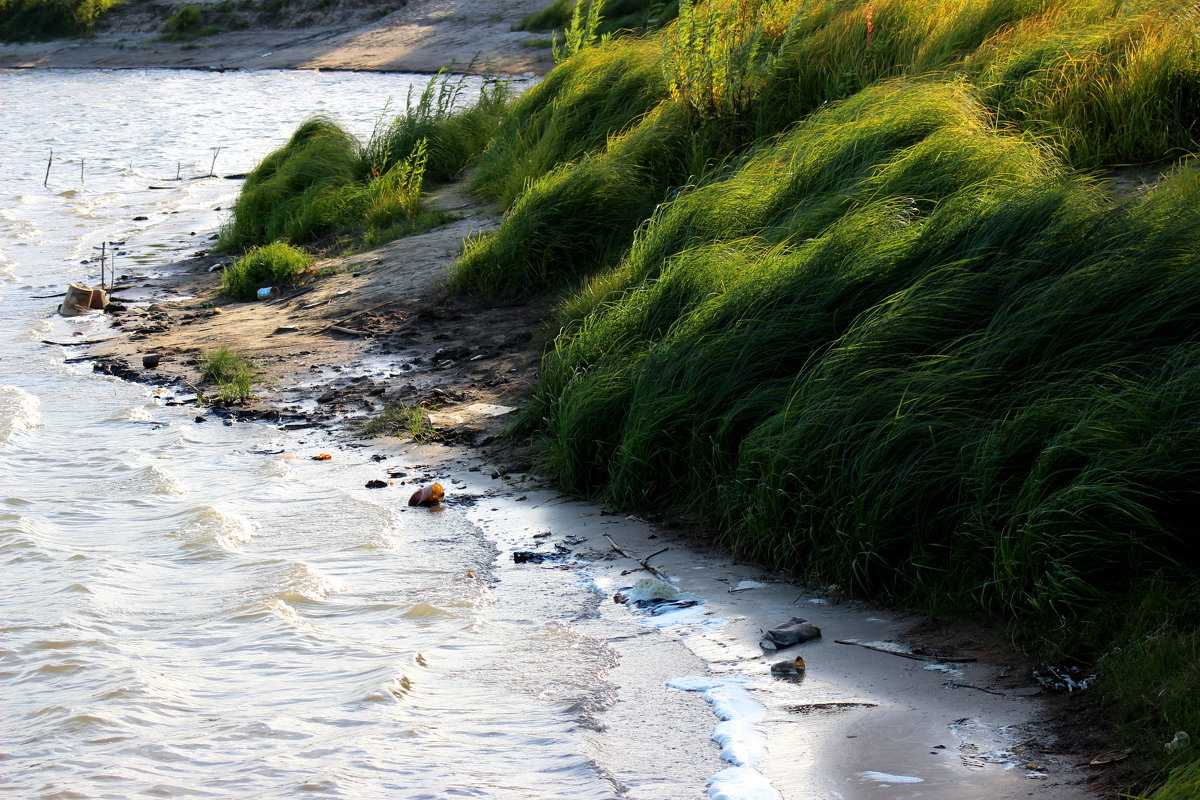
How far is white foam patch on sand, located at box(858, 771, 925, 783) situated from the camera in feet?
8.90

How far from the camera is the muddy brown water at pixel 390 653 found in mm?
2893

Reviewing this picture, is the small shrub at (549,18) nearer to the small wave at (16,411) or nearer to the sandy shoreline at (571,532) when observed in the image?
the sandy shoreline at (571,532)

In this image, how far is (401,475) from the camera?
5199 mm

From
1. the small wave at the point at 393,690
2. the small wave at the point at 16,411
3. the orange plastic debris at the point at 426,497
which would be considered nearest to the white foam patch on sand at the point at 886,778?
the small wave at the point at 393,690

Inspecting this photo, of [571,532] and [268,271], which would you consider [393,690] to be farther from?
[268,271]

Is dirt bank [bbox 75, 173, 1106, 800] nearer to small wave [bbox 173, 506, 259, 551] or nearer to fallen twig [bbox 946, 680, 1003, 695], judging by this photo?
fallen twig [bbox 946, 680, 1003, 695]

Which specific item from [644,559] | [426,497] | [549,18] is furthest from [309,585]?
[549,18]

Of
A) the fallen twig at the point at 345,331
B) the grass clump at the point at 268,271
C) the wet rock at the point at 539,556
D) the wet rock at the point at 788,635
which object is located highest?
the grass clump at the point at 268,271

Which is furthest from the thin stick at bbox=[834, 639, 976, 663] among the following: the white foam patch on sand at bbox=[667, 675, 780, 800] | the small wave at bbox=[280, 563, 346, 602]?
the small wave at bbox=[280, 563, 346, 602]

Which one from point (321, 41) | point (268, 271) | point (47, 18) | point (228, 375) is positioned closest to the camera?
point (228, 375)

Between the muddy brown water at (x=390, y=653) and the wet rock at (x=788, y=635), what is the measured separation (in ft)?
0.14

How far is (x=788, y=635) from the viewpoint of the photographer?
346 cm

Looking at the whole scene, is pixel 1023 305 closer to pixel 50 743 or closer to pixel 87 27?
pixel 50 743

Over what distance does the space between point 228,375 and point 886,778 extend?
4.94 m
